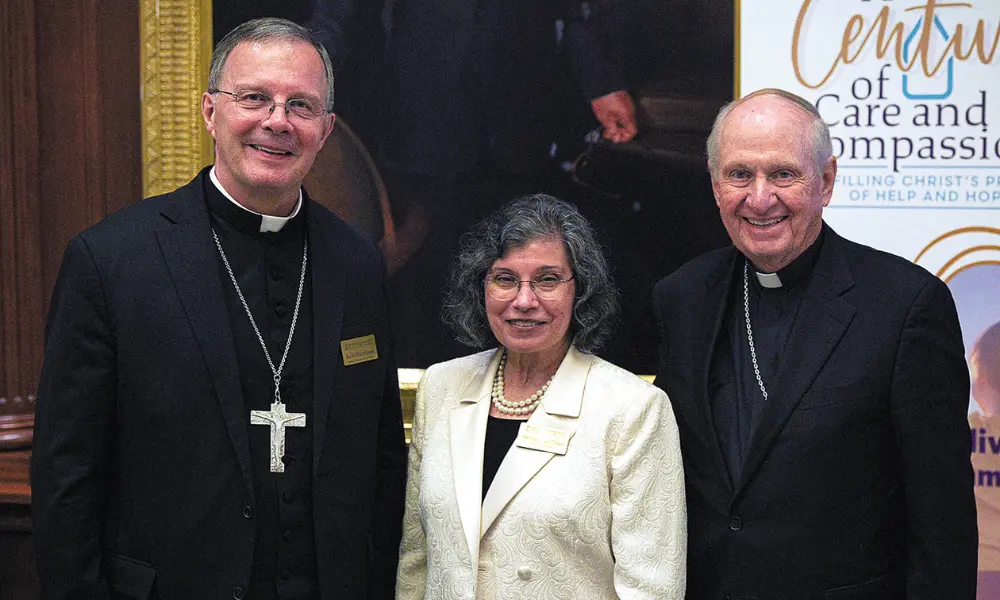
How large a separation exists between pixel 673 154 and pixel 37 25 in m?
2.35

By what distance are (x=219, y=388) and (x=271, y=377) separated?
147mm

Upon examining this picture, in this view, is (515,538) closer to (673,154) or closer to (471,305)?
(471,305)

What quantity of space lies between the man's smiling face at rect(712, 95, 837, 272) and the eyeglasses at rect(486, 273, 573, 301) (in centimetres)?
46

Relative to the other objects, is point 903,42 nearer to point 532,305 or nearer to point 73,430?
point 532,305

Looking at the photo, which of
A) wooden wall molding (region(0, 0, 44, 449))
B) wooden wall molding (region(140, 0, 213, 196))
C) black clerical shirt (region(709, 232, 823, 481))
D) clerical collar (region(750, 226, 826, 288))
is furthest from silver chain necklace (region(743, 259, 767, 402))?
wooden wall molding (region(0, 0, 44, 449))

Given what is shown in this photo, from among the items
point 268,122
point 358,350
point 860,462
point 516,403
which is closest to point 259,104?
point 268,122

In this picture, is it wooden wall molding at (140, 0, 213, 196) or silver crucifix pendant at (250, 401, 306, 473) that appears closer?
silver crucifix pendant at (250, 401, 306, 473)

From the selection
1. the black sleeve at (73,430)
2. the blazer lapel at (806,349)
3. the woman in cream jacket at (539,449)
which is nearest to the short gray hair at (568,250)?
the woman in cream jacket at (539,449)

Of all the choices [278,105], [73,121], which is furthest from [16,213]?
[278,105]

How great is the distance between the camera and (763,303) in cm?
270

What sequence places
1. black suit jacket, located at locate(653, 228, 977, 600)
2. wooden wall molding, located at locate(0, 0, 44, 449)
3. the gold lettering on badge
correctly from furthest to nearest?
1. wooden wall molding, located at locate(0, 0, 44, 449)
2. the gold lettering on badge
3. black suit jacket, located at locate(653, 228, 977, 600)

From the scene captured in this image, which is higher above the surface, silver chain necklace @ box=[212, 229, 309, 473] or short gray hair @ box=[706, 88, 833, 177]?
short gray hair @ box=[706, 88, 833, 177]

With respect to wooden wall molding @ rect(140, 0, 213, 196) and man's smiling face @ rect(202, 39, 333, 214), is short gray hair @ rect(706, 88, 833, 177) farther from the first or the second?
wooden wall molding @ rect(140, 0, 213, 196)

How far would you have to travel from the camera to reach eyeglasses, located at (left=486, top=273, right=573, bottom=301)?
2693 mm
